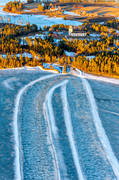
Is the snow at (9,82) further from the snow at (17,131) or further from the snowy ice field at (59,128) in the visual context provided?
the snow at (17,131)

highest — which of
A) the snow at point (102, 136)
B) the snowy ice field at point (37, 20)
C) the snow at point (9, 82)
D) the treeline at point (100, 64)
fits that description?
the snowy ice field at point (37, 20)

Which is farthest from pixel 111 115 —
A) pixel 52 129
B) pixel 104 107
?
pixel 52 129

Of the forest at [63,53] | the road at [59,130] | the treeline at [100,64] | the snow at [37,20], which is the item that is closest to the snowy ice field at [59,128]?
the road at [59,130]

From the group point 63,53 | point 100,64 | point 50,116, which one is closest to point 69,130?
point 50,116

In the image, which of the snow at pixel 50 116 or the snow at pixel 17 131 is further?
the snow at pixel 50 116

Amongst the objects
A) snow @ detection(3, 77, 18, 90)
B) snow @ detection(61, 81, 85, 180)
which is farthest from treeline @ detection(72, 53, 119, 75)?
snow @ detection(3, 77, 18, 90)

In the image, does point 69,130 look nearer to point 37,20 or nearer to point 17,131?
point 17,131

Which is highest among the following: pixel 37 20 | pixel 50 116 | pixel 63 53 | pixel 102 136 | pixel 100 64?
pixel 37 20

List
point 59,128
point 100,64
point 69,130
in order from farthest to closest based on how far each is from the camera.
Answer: point 100,64
point 59,128
point 69,130
